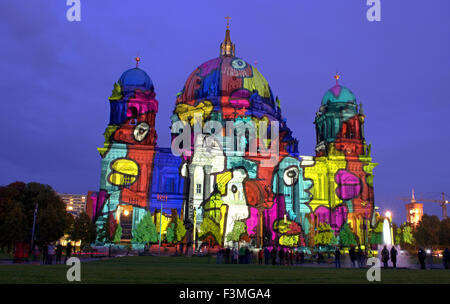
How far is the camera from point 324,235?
6091cm

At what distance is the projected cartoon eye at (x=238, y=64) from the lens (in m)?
78.5

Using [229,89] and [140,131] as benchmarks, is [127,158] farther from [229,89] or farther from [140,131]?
[229,89]

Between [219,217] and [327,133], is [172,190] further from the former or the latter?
[327,133]

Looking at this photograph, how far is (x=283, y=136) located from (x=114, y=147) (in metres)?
33.7

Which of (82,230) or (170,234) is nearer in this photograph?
(82,230)

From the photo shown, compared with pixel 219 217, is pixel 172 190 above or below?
above

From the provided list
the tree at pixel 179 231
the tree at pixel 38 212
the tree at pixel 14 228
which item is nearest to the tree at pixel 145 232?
the tree at pixel 179 231

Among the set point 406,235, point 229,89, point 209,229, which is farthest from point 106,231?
point 406,235

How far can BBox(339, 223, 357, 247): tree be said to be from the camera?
6066cm

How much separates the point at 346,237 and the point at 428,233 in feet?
89.2

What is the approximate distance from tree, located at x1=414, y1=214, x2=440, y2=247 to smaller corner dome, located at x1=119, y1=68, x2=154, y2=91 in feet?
195
